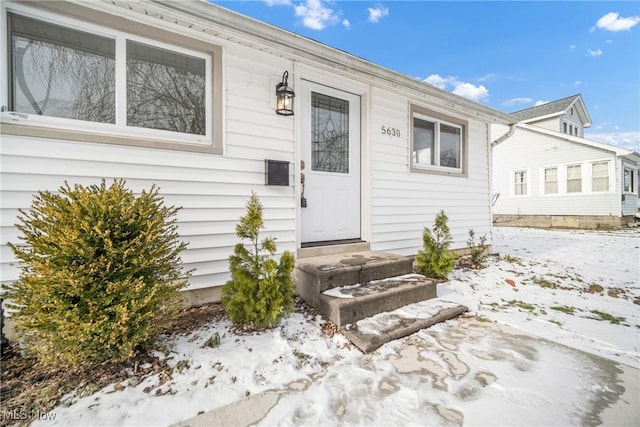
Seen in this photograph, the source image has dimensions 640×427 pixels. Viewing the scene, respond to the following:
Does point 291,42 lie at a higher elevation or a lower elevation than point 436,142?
higher

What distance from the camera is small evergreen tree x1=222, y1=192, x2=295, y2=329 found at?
2225 mm

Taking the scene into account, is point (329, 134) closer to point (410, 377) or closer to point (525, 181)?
point (410, 377)

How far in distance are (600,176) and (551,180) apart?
1610mm

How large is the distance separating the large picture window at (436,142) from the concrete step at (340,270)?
2015mm

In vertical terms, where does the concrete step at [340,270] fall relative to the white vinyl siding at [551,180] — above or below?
below

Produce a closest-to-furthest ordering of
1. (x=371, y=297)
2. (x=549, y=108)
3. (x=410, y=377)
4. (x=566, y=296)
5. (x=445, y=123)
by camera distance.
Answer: (x=410, y=377), (x=371, y=297), (x=566, y=296), (x=445, y=123), (x=549, y=108)

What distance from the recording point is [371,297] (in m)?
2.52

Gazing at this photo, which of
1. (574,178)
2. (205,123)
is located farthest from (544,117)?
(205,123)

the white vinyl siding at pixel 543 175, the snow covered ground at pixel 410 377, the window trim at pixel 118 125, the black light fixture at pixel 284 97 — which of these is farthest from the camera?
the white vinyl siding at pixel 543 175

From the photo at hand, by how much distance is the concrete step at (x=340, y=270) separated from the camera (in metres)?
2.68

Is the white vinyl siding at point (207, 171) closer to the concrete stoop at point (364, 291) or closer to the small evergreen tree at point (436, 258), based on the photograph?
the concrete stoop at point (364, 291)

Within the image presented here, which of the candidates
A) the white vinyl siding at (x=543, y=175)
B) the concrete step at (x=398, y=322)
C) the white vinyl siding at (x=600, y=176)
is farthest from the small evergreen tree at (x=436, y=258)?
the white vinyl siding at (x=600, y=176)

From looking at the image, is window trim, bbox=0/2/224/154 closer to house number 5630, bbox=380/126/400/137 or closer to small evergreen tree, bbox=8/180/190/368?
small evergreen tree, bbox=8/180/190/368

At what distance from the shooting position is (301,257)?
3330 millimetres
